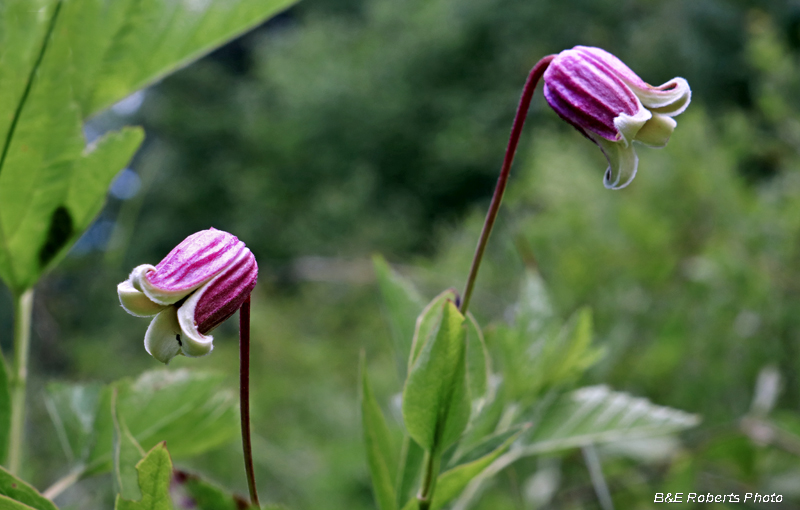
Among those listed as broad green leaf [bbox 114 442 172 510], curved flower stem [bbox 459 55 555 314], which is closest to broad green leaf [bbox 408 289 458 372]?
curved flower stem [bbox 459 55 555 314]

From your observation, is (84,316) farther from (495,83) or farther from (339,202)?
(495,83)

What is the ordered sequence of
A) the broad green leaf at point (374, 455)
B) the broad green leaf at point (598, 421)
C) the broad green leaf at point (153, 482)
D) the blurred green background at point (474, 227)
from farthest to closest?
the blurred green background at point (474, 227) → the broad green leaf at point (598, 421) → the broad green leaf at point (374, 455) → the broad green leaf at point (153, 482)

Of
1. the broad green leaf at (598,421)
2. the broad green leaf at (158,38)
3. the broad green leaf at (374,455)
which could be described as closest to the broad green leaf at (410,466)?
the broad green leaf at (374,455)

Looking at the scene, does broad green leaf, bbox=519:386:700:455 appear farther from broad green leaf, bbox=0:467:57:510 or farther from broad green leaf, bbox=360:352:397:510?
broad green leaf, bbox=0:467:57:510

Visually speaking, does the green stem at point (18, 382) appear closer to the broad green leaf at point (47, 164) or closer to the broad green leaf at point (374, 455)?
the broad green leaf at point (47, 164)

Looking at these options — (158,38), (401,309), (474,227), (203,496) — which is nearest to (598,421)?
(401,309)

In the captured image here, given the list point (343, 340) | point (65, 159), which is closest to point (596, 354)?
point (65, 159)

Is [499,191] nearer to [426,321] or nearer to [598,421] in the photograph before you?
[426,321]
